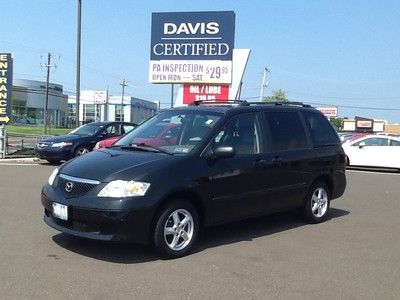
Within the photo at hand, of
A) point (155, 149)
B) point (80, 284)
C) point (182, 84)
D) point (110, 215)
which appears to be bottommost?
point (80, 284)

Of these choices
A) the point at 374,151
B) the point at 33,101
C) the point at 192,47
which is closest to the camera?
Answer: the point at 374,151

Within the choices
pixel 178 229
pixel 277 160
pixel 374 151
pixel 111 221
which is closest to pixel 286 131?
pixel 277 160

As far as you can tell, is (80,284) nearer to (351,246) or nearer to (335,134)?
(351,246)

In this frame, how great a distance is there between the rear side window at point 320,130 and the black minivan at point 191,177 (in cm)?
3

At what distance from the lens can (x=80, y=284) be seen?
194 inches

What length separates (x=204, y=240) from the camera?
6.86 m

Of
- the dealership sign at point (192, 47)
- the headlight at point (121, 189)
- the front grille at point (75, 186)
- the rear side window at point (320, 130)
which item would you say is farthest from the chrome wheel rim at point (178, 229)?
the dealership sign at point (192, 47)

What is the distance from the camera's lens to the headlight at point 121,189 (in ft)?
18.2

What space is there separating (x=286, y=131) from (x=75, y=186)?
3.31 m

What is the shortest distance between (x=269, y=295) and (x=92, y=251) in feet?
7.34

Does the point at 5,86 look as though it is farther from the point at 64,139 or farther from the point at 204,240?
the point at 204,240

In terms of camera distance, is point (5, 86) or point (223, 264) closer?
point (223, 264)

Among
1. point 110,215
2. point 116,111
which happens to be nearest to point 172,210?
point 110,215

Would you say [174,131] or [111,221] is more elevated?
[174,131]
